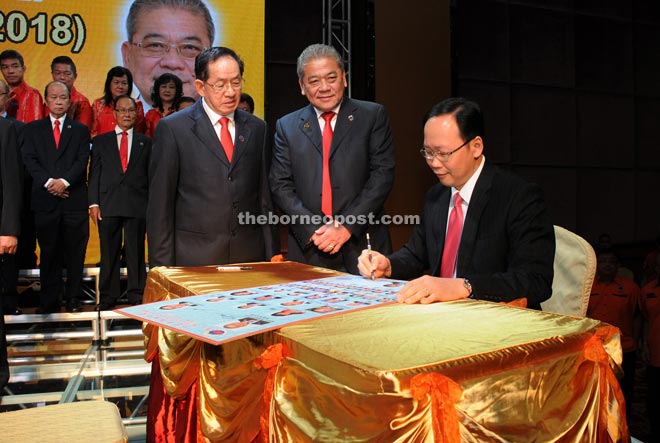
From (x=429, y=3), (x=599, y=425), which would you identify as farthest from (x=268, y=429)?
(x=429, y=3)

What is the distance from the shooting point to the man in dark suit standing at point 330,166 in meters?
2.44

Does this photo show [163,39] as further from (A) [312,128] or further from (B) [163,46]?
(A) [312,128]

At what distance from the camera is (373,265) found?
5.63 ft

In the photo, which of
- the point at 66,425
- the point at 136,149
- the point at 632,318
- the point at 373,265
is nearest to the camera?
the point at 66,425

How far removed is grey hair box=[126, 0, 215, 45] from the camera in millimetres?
5305

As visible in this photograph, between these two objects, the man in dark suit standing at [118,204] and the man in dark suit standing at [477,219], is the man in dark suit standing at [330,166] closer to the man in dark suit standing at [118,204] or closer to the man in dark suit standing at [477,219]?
the man in dark suit standing at [477,219]

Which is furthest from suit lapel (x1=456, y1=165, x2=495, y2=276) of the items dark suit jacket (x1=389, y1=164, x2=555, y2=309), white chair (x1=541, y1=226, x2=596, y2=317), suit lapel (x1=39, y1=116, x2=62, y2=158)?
suit lapel (x1=39, y1=116, x2=62, y2=158)

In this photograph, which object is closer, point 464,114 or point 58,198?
point 464,114

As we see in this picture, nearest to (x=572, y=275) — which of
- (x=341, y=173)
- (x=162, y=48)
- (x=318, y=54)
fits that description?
(x=341, y=173)

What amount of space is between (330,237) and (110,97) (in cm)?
366

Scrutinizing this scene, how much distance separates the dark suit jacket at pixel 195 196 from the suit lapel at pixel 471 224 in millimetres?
970

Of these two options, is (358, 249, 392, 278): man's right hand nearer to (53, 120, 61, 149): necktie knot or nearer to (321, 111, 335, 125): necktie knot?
(321, 111, 335, 125): necktie knot

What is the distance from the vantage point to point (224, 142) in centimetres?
240

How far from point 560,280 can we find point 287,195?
1188 mm
